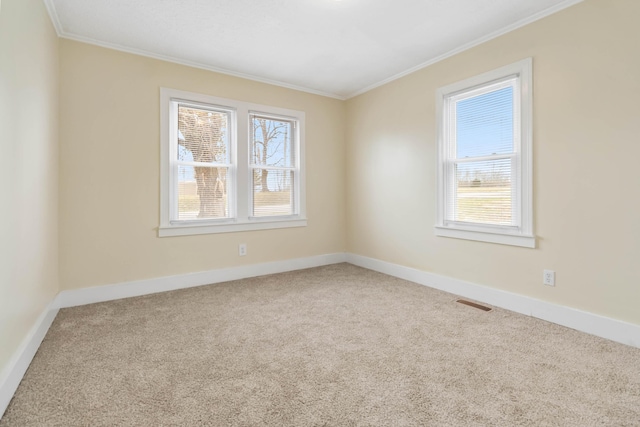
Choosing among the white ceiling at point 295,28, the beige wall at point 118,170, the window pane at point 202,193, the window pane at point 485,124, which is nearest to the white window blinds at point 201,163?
the window pane at point 202,193

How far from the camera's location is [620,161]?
227cm

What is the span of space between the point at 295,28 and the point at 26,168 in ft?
7.48

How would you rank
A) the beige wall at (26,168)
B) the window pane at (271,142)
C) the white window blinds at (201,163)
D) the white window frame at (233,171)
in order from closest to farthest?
the beige wall at (26,168)
the white window frame at (233,171)
the white window blinds at (201,163)
the window pane at (271,142)

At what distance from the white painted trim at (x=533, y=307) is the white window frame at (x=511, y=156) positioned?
484 mm

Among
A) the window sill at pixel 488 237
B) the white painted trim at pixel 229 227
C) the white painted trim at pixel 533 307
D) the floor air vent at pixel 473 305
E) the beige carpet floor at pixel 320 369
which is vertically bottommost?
the beige carpet floor at pixel 320 369

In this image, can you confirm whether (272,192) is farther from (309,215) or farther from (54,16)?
(54,16)

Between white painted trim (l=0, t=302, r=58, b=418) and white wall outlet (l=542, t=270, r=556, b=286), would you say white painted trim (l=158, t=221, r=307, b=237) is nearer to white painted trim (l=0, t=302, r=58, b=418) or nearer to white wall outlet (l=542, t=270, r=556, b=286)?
white painted trim (l=0, t=302, r=58, b=418)

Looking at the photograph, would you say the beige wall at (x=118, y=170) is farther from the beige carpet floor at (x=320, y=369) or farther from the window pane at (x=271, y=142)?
the beige carpet floor at (x=320, y=369)

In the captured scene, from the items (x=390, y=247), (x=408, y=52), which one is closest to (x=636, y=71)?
(x=408, y=52)

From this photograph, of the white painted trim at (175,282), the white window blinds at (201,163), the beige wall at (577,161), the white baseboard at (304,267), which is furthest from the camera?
the white window blinds at (201,163)

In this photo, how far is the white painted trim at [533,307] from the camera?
7.46 ft

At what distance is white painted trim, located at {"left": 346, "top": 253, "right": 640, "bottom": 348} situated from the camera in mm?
2273

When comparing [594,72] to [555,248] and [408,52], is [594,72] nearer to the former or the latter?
[555,248]

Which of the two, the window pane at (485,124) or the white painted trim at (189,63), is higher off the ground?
the white painted trim at (189,63)
